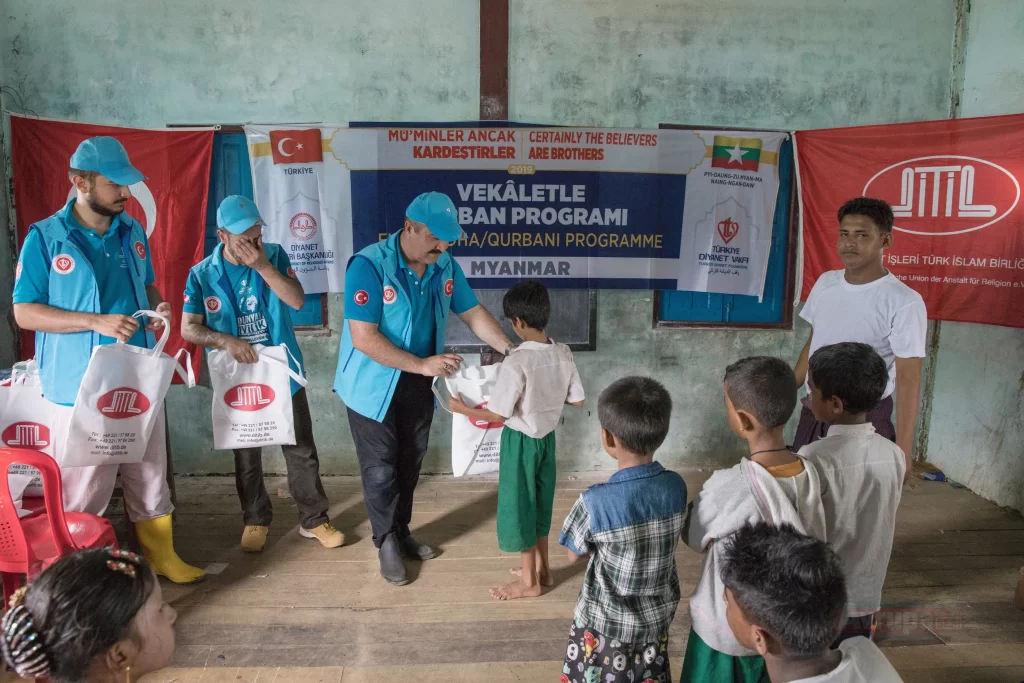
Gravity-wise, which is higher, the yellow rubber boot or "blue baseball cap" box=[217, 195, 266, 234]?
"blue baseball cap" box=[217, 195, 266, 234]

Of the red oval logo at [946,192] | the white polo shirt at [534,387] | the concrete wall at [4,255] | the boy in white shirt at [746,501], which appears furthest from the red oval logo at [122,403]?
the red oval logo at [946,192]

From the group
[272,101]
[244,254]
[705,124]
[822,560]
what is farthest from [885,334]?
[272,101]

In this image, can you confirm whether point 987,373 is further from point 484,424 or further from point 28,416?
point 28,416

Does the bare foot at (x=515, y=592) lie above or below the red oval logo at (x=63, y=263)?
below

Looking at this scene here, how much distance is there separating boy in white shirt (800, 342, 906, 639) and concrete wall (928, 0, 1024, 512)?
8.88 feet

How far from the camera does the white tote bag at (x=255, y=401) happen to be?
3.10 metres

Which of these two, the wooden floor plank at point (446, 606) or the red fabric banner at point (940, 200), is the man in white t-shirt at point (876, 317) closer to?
the wooden floor plank at point (446, 606)

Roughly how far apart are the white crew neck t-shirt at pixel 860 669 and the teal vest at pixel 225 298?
8.73 ft

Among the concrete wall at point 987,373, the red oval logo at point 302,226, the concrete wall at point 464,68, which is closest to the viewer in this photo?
the concrete wall at point 987,373

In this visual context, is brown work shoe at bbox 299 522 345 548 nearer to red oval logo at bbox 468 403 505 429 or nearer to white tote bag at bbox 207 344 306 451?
white tote bag at bbox 207 344 306 451

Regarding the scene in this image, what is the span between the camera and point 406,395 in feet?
10.1

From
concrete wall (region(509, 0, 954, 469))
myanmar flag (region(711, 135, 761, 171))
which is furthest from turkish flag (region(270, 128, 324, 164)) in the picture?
myanmar flag (region(711, 135, 761, 171))

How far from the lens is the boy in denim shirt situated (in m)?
1.72

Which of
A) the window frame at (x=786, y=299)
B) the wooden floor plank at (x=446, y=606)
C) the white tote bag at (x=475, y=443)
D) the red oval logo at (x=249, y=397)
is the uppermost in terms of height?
the window frame at (x=786, y=299)
